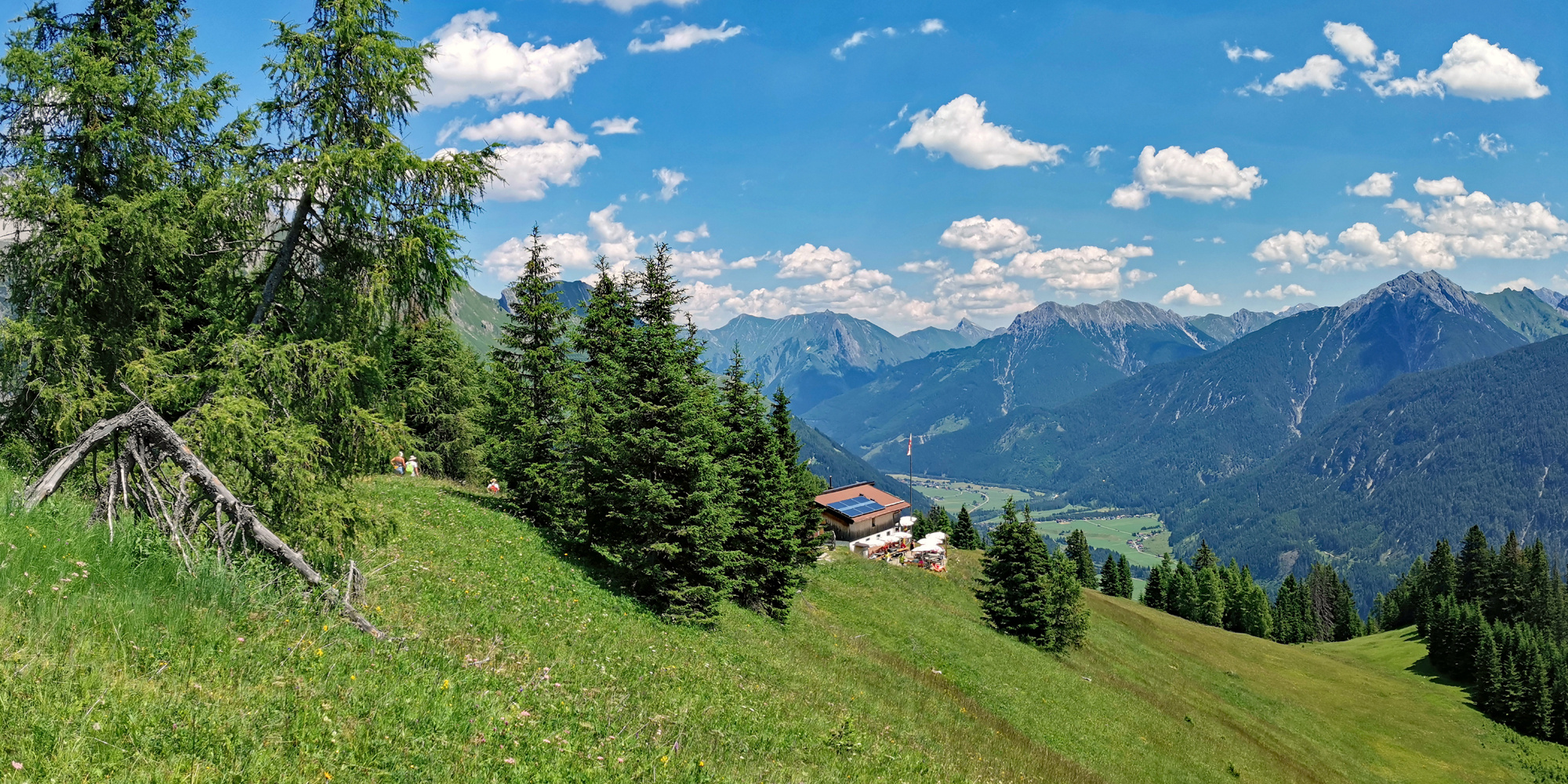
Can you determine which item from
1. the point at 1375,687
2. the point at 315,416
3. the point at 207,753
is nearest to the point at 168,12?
the point at 315,416

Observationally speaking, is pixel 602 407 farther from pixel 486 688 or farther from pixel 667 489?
pixel 486 688

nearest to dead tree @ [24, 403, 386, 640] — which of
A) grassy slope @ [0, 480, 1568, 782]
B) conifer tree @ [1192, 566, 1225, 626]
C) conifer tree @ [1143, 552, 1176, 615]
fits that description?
grassy slope @ [0, 480, 1568, 782]

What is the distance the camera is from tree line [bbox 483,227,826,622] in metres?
22.0

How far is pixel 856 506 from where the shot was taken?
250ft

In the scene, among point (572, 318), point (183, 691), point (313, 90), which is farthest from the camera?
point (572, 318)

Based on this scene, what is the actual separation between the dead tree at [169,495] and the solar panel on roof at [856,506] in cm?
6525

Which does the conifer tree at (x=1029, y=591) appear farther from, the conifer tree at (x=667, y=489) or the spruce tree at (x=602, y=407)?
the spruce tree at (x=602, y=407)

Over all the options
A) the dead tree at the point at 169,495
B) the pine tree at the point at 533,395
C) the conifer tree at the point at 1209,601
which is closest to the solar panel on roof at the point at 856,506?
the pine tree at the point at 533,395

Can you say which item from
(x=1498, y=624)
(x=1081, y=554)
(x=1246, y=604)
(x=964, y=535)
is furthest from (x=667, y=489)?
(x=1246, y=604)

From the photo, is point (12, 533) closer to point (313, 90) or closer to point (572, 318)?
point (313, 90)

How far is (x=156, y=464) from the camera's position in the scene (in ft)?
28.6

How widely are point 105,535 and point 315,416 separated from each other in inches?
142

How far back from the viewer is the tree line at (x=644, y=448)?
867 inches

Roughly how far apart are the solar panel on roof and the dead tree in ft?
214
